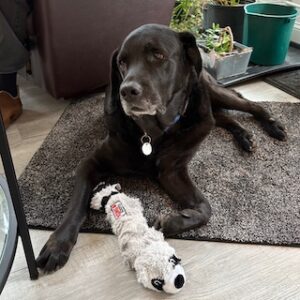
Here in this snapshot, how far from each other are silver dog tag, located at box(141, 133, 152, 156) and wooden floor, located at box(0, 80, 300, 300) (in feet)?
1.05

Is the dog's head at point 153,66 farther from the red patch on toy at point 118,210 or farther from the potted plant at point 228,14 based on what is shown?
the potted plant at point 228,14

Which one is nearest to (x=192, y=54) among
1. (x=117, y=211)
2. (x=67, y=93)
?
(x=117, y=211)

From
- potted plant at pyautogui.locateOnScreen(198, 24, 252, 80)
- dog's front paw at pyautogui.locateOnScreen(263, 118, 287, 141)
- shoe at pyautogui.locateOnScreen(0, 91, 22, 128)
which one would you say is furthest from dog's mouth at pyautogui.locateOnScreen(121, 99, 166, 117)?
potted plant at pyautogui.locateOnScreen(198, 24, 252, 80)

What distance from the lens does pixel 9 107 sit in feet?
6.35

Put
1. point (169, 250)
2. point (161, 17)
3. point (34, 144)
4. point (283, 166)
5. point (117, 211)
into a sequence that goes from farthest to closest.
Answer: point (161, 17) < point (34, 144) < point (283, 166) < point (117, 211) < point (169, 250)

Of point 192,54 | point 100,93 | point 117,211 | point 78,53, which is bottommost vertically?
point 100,93

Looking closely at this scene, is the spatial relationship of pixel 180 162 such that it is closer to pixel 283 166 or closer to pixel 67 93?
pixel 283 166

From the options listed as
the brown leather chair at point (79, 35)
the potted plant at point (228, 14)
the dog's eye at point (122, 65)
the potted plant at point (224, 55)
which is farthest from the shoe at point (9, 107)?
the potted plant at point (228, 14)

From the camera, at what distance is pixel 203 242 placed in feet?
4.06

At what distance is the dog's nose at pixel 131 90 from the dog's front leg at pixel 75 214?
320 mm

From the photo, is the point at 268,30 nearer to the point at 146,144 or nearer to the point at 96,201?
the point at 146,144

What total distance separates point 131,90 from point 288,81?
146 cm

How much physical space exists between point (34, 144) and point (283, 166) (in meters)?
1.09

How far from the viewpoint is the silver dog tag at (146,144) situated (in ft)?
4.50
